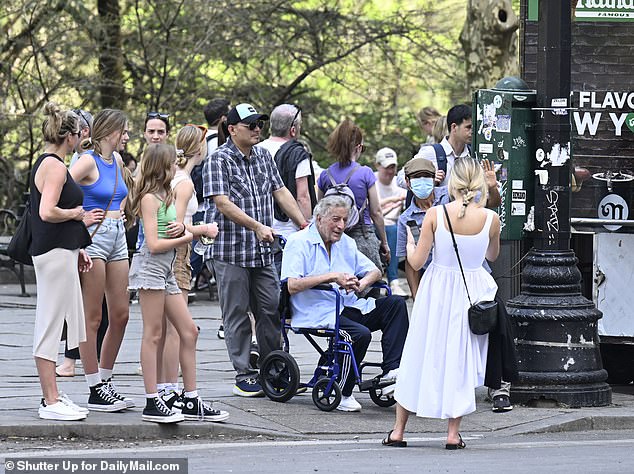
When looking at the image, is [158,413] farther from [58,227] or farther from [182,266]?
[182,266]

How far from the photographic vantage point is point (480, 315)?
25.7 ft

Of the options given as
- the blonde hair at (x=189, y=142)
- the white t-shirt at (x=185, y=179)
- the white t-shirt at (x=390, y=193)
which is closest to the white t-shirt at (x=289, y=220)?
the blonde hair at (x=189, y=142)

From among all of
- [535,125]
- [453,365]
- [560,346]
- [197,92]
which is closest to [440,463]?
[453,365]

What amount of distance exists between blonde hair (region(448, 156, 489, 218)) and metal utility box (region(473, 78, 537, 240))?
5.41ft

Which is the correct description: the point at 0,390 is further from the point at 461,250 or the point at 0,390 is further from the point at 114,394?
the point at 461,250

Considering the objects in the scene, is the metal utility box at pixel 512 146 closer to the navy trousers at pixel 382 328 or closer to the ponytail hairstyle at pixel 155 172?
the navy trousers at pixel 382 328

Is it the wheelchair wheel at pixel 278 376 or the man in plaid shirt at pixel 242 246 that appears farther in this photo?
the man in plaid shirt at pixel 242 246

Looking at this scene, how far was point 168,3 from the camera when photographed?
1912 cm

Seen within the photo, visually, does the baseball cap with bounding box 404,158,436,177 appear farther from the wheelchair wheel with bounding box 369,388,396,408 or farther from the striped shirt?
the wheelchair wheel with bounding box 369,388,396,408

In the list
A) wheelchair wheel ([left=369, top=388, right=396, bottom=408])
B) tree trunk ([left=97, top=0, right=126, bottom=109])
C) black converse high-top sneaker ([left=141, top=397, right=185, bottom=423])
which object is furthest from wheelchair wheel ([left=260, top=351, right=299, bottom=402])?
tree trunk ([left=97, top=0, right=126, bottom=109])

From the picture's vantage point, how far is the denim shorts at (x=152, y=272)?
8.14m

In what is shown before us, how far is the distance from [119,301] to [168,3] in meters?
10.9

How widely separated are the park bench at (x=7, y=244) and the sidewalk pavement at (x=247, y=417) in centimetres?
401

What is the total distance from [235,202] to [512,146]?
199 centimetres
